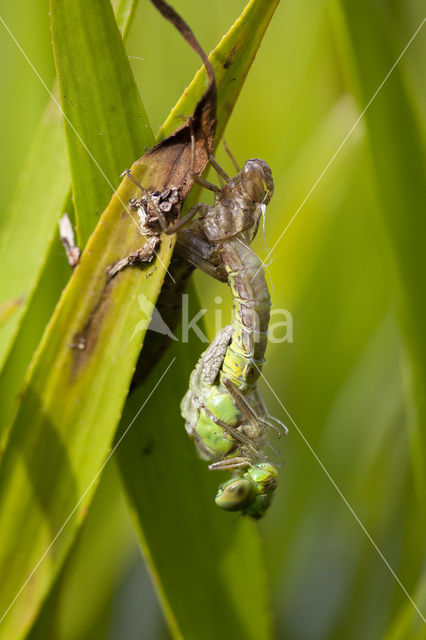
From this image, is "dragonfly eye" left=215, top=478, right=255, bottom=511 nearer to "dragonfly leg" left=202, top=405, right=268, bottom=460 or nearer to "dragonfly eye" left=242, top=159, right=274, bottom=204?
"dragonfly leg" left=202, top=405, right=268, bottom=460

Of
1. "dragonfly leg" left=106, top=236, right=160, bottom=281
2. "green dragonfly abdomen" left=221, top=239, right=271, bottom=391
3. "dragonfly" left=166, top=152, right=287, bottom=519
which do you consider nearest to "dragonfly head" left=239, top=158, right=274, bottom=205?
"dragonfly" left=166, top=152, right=287, bottom=519

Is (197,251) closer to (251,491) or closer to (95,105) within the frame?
(95,105)

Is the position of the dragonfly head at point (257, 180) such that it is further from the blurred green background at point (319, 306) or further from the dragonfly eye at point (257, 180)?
the blurred green background at point (319, 306)

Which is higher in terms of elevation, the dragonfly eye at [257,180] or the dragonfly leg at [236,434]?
the dragonfly eye at [257,180]

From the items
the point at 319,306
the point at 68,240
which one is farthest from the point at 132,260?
the point at 319,306

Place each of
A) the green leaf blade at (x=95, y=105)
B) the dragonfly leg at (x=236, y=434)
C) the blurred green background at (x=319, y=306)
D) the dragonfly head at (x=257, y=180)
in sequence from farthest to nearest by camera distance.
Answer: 1. the blurred green background at (x=319, y=306)
2. the dragonfly leg at (x=236, y=434)
3. the dragonfly head at (x=257, y=180)
4. the green leaf blade at (x=95, y=105)

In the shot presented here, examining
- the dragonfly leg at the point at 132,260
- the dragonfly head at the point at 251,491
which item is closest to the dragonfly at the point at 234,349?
the dragonfly head at the point at 251,491
